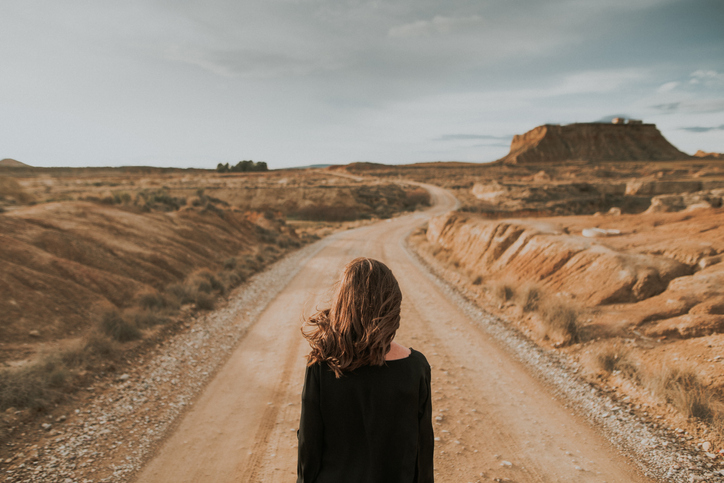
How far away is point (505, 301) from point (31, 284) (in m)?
11.9

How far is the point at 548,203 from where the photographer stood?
37500mm

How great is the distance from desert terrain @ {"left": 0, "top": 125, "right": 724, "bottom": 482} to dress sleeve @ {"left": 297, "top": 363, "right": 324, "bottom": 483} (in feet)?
1.46

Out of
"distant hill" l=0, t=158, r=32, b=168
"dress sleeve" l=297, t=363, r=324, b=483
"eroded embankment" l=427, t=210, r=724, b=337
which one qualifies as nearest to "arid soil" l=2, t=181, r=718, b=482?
"dress sleeve" l=297, t=363, r=324, b=483

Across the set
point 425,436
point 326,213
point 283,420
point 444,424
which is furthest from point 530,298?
point 326,213

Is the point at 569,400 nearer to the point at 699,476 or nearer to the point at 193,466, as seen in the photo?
the point at 699,476

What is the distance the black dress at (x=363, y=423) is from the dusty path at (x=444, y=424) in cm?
275

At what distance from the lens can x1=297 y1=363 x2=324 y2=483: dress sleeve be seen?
189 centimetres

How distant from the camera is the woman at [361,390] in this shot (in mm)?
1793

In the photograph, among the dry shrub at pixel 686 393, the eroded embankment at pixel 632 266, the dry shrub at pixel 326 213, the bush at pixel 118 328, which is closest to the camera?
the dry shrub at pixel 686 393

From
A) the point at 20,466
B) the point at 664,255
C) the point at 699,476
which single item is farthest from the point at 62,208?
the point at 664,255

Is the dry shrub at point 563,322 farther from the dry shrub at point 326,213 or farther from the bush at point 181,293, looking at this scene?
the dry shrub at point 326,213

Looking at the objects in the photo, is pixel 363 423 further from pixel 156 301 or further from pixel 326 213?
pixel 326 213

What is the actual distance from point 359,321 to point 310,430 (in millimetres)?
689

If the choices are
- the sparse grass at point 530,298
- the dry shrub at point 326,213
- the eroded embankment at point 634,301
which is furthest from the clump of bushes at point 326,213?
the sparse grass at point 530,298
